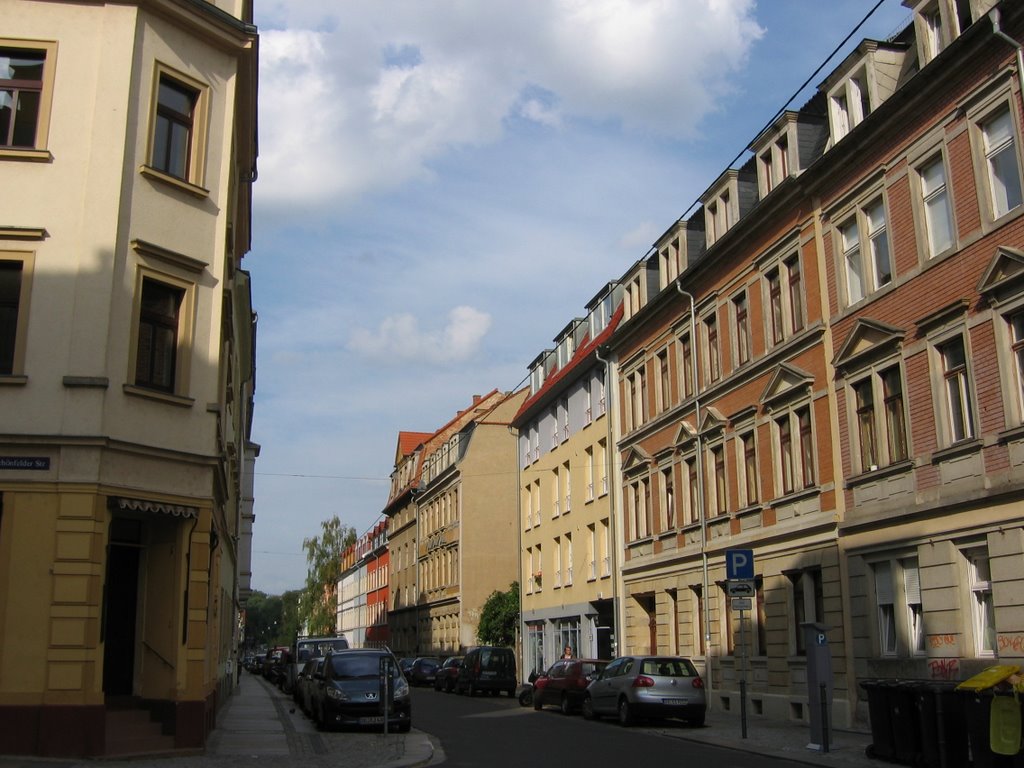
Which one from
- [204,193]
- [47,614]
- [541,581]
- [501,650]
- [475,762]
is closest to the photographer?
[47,614]

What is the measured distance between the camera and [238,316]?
1110 inches

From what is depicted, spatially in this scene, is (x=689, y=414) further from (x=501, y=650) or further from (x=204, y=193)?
(x=204, y=193)

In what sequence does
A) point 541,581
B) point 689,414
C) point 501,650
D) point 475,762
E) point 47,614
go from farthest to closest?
point 541,581, point 501,650, point 689,414, point 475,762, point 47,614

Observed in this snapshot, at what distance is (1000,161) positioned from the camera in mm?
18312

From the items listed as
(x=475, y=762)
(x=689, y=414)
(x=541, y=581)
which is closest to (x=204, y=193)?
(x=475, y=762)

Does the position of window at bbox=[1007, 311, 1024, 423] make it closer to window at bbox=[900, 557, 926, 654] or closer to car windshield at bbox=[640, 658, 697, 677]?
window at bbox=[900, 557, 926, 654]

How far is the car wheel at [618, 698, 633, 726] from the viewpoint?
23406mm

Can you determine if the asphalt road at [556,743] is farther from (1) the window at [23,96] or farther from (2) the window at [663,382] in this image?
(1) the window at [23,96]

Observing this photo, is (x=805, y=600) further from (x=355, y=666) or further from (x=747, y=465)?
(x=355, y=666)

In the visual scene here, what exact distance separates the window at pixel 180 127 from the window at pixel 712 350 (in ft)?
53.7

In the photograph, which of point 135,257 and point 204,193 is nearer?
point 135,257

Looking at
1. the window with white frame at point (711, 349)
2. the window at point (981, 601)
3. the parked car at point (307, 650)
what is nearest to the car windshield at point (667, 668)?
the window at point (981, 601)

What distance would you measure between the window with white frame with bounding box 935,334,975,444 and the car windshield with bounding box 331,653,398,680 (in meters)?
12.3

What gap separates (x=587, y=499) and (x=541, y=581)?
24.3 feet
